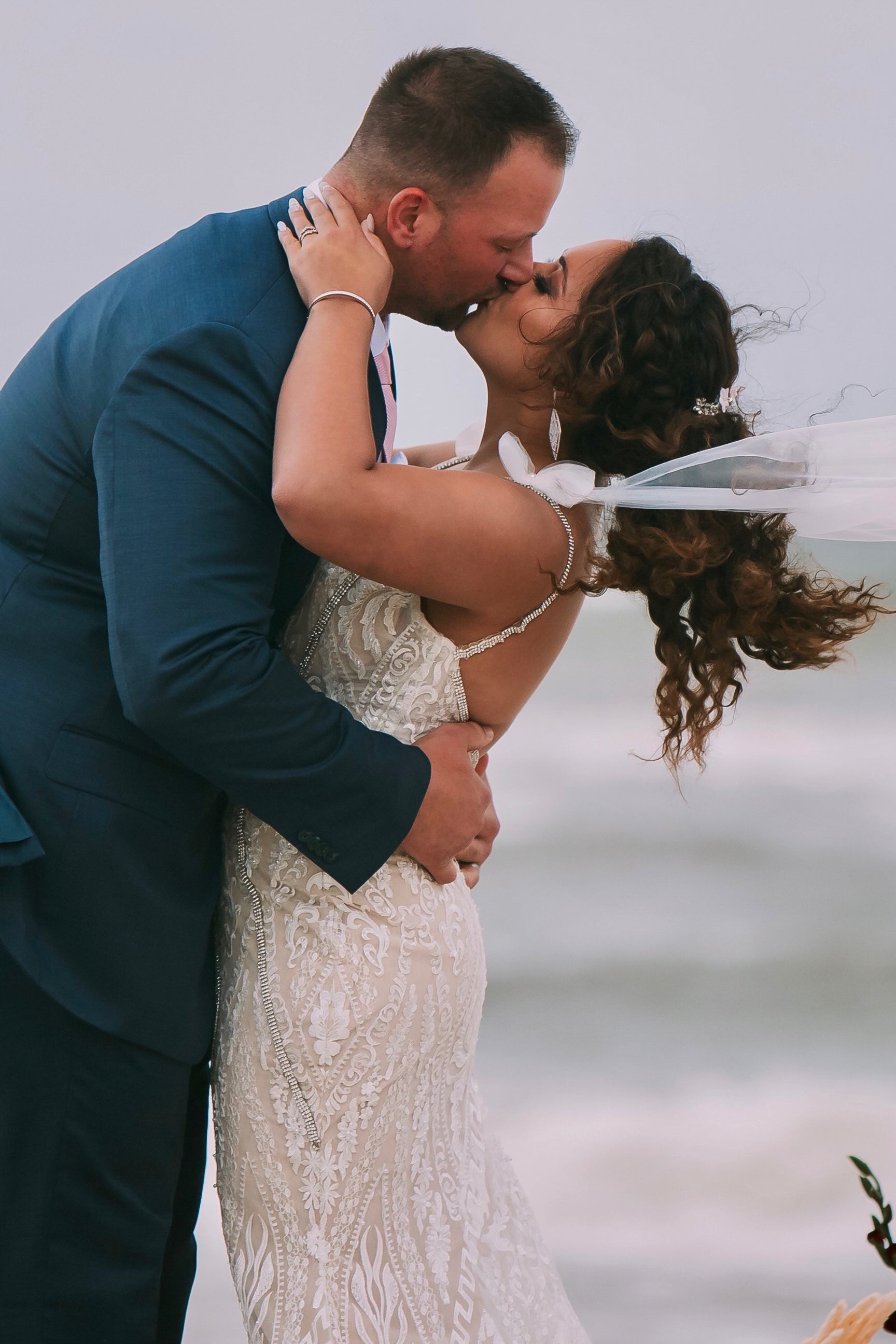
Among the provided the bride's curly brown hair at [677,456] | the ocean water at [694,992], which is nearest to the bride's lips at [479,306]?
the bride's curly brown hair at [677,456]

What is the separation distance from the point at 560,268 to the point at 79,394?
0.65 meters

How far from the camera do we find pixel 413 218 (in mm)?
1496

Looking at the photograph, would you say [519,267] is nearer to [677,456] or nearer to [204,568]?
[677,456]

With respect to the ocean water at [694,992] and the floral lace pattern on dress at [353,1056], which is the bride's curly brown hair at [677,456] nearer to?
the ocean water at [694,992]

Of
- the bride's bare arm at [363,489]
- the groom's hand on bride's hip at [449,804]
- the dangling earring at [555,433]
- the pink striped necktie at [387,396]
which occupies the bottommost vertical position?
the groom's hand on bride's hip at [449,804]

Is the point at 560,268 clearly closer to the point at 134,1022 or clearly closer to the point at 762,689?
the point at 134,1022

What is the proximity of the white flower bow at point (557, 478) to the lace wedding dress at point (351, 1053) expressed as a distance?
21 cm

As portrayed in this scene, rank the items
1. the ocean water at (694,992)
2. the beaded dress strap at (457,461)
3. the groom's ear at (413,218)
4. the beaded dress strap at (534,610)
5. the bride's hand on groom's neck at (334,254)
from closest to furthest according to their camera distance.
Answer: the bride's hand on groom's neck at (334,254), the groom's ear at (413,218), the beaded dress strap at (534,610), the beaded dress strap at (457,461), the ocean water at (694,992)

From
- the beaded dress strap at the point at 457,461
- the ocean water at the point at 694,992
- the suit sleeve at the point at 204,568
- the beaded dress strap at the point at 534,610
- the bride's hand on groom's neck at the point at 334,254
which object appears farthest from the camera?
the ocean water at the point at 694,992

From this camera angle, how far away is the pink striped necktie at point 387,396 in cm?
145

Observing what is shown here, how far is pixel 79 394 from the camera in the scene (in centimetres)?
135

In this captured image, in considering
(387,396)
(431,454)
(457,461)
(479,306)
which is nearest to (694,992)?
(431,454)

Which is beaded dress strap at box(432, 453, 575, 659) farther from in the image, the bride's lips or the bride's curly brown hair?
the bride's lips

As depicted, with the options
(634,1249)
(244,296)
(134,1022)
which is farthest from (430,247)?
(634,1249)
